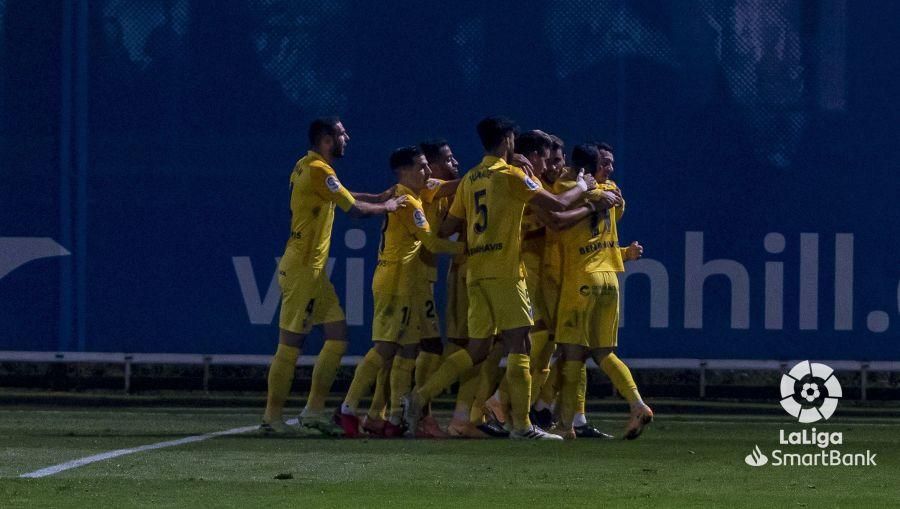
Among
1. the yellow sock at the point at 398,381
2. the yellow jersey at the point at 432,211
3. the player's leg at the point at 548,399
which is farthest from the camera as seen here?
the player's leg at the point at 548,399

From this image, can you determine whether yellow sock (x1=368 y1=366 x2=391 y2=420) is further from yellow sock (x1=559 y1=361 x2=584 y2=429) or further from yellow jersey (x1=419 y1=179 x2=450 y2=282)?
yellow sock (x1=559 y1=361 x2=584 y2=429)

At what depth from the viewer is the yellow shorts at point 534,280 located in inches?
509

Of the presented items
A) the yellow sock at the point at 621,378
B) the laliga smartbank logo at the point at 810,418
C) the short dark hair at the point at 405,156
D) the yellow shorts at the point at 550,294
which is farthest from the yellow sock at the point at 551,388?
the short dark hair at the point at 405,156

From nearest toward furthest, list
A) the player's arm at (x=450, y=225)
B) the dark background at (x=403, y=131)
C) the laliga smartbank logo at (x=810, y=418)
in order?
the laliga smartbank logo at (x=810, y=418) < the player's arm at (x=450, y=225) < the dark background at (x=403, y=131)

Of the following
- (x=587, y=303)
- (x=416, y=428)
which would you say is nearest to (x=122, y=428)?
(x=416, y=428)

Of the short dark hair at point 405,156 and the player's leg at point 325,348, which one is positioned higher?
the short dark hair at point 405,156

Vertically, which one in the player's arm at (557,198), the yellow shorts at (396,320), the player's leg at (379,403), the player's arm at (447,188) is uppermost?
the player's arm at (447,188)

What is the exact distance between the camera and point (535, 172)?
12594 millimetres

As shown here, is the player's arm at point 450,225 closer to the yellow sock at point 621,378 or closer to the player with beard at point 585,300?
the player with beard at point 585,300

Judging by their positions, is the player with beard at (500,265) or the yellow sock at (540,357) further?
the yellow sock at (540,357)

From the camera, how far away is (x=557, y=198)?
11.8m

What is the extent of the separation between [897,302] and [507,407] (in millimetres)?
4162

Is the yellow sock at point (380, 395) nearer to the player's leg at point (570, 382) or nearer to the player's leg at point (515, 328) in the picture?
the player's leg at point (515, 328)

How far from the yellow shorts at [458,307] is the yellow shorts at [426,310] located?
16 cm
